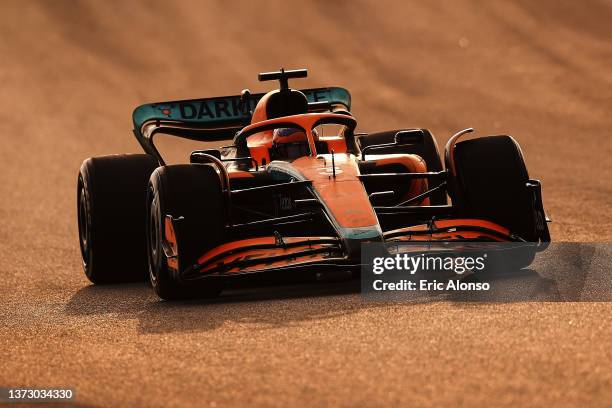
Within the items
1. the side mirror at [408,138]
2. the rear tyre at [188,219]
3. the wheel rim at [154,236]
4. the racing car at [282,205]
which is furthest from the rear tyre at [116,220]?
the side mirror at [408,138]

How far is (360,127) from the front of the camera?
30438 millimetres

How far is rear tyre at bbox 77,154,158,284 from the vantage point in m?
11.6

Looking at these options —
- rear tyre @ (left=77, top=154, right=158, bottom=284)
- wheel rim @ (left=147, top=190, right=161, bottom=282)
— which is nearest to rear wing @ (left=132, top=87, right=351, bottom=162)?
rear tyre @ (left=77, top=154, right=158, bottom=284)

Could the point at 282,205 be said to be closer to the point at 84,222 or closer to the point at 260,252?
the point at 260,252

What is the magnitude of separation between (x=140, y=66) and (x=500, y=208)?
25.8 metres

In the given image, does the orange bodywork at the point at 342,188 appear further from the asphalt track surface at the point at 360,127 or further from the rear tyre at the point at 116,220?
the rear tyre at the point at 116,220

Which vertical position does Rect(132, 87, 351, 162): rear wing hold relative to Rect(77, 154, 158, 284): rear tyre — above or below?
above

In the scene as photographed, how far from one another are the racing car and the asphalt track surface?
0.32 m

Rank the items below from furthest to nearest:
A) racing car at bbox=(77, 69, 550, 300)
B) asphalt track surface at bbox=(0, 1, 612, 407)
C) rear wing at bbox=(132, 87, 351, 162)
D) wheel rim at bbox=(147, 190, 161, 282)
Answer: rear wing at bbox=(132, 87, 351, 162) < wheel rim at bbox=(147, 190, 161, 282) < racing car at bbox=(77, 69, 550, 300) < asphalt track surface at bbox=(0, 1, 612, 407)

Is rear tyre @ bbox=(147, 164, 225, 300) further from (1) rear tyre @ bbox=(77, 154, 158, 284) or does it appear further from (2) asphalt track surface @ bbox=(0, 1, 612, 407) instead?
(1) rear tyre @ bbox=(77, 154, 158, 284)

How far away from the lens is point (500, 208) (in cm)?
1043

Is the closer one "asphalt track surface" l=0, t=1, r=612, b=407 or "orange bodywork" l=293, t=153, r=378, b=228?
"asphalt track surface" l=0, t=1, r=612, b=407

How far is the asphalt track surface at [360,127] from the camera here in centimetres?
656

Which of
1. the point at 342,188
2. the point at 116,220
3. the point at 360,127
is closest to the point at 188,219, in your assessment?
the point at 342,188
